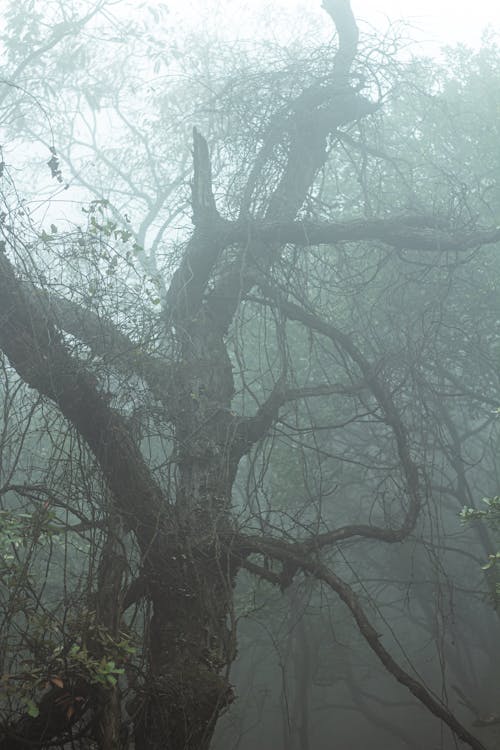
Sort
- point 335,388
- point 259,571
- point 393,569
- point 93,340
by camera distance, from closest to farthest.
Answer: point 93,340 → point 259,571 → point 335,388 → point 393,569

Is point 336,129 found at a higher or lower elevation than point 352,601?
higher

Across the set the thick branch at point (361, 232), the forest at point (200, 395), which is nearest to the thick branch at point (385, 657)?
the forest at point (200, 395)

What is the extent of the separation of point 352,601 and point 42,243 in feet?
9.02

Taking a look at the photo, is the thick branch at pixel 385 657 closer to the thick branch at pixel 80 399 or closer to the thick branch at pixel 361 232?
the thick branch at pixel 80 399

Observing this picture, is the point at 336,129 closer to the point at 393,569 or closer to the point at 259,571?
the point at 259,571

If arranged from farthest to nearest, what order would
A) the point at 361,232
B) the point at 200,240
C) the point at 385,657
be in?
the point at 200,240
the point at 361,232
the point at 385,657

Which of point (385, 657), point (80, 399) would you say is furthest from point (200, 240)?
point (385, 657)

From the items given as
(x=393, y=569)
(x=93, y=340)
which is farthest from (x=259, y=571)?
(x=393, y=569)

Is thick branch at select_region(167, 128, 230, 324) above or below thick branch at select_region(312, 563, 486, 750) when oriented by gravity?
above

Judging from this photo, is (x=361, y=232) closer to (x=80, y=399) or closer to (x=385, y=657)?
(x=80, y=399)

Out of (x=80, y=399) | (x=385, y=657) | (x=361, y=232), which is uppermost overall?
(x=361, y=232)

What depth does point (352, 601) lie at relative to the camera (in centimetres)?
457

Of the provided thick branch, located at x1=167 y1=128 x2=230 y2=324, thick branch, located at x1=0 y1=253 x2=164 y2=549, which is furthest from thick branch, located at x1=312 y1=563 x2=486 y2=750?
thick branch, located at x1=167 y1=128 x2=230 y2=324

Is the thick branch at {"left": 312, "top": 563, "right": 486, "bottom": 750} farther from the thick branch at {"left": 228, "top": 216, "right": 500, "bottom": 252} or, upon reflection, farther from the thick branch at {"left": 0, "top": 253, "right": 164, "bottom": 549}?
the thick branch at {"left": 228, "top": 216, "right": 500, "bottom": 252}
